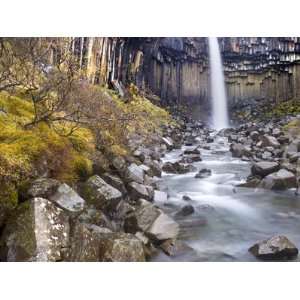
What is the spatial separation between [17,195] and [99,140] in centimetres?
135

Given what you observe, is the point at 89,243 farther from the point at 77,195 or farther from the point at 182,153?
the point at 182,153

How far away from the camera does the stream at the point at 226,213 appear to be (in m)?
4.22

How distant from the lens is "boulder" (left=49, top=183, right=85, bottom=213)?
3.99 m

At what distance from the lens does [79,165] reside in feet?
15.0

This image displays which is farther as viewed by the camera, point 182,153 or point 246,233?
point 182,153

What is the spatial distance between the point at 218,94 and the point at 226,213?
2.93 meters

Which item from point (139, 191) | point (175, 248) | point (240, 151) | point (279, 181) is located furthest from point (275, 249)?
point (240, 151)

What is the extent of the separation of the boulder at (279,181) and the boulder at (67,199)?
2.36 metres

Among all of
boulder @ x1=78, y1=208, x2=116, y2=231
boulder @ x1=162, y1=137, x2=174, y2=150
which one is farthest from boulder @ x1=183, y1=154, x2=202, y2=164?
boulder @ x1=78, y1=208, x2=116, y2=231

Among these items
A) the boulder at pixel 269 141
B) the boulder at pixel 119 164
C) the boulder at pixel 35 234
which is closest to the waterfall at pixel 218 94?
the boulder at pixel 269 141

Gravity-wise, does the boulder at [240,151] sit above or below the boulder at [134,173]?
above

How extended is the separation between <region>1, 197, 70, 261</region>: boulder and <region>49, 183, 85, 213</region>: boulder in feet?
0.62

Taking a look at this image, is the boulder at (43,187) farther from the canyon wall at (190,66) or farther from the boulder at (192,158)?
the boulder at (192,158)
